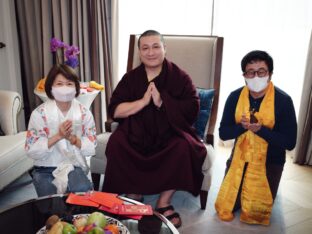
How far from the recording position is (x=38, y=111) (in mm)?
1615

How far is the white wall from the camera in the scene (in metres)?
2.84

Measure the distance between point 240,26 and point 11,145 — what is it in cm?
193

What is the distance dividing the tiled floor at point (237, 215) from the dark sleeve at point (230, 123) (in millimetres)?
464

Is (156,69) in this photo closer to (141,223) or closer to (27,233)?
(141,223)

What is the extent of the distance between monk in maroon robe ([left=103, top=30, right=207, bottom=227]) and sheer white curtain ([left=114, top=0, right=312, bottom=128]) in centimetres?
103

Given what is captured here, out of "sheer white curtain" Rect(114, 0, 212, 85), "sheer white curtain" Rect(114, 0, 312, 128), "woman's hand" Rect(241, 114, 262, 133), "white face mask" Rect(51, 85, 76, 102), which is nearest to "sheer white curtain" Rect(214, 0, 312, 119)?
"sheer white curtain" Rect(114, 0, 312, 128)

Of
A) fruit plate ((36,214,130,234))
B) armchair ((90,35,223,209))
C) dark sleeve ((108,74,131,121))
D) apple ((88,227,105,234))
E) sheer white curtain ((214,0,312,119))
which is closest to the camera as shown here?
apple ((88,227,105,234))

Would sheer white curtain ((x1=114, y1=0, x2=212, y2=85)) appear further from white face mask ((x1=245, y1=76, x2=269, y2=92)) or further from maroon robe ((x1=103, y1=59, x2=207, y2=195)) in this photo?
white face mask ((x1=245, y1=76, x2=269, y2=92))

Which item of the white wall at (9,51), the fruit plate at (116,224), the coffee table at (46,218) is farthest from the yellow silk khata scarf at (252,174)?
the white wall at (9,51)

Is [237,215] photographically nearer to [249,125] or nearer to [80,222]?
[249,125]

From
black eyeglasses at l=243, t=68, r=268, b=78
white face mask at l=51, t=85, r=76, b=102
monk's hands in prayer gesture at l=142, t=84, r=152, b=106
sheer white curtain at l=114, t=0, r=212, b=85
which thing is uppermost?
sheer white curtain at l=114, t=0, r=212, b=85

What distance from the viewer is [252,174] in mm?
1852

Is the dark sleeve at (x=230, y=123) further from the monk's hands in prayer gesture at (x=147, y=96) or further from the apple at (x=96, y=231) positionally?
the apple at (x=96, y=231)

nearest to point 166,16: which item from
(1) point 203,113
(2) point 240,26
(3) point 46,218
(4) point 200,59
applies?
(2) point 240,26
